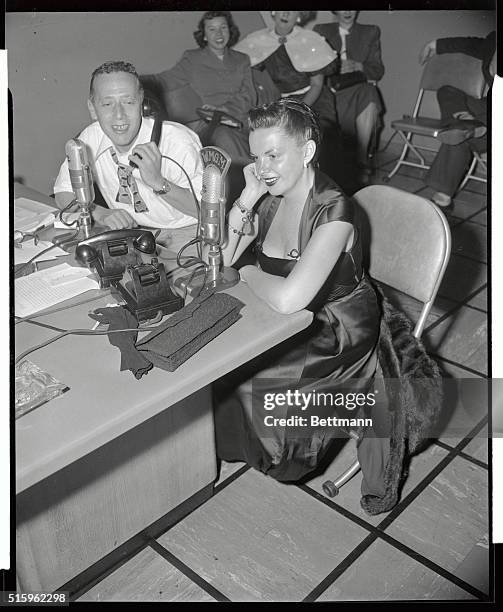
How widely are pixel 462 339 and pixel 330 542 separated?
1.17 metres

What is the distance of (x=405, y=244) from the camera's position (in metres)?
1.77

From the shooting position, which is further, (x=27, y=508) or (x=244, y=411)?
(x=244, y=411)

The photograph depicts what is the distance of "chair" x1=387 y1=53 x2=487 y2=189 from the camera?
3734 mm

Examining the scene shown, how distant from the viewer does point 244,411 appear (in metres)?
1.77

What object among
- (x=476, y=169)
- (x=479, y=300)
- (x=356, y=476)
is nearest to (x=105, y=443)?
(x=356, y=476)

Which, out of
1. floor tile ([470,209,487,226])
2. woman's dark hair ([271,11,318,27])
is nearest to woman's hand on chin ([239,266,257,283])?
floor tile ([470,209,487,226])

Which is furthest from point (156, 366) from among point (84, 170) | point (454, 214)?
point (454, 214)

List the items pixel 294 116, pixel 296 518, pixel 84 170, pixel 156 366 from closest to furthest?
pixel 156 366 → pixel 294 116 → pixel 84 170 → pixel 296 518

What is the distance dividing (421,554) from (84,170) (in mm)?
1354

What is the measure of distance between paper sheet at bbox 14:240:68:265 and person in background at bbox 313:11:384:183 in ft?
8.88

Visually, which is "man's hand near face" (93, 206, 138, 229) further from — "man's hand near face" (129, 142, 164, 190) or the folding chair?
the folding chair

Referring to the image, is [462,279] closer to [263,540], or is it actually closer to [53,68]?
[263,540]

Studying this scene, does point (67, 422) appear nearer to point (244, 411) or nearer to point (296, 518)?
point (244, 411)

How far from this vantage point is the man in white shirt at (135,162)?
179cm
